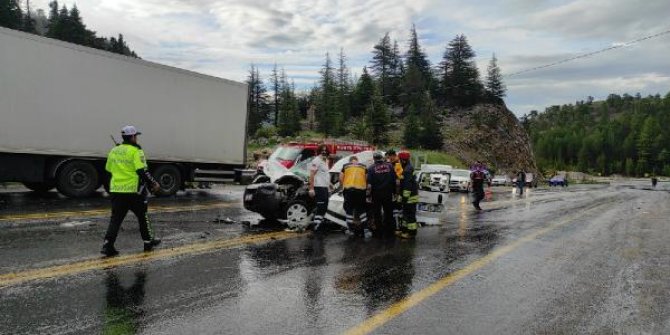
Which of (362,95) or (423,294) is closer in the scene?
(423,294)

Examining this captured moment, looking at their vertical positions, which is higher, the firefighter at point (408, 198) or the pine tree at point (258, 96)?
the pine tree at point (258, 96)

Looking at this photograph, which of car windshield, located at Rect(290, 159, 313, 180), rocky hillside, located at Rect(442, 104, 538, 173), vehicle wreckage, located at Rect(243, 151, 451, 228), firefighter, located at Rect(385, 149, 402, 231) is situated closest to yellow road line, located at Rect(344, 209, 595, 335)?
firefighter, located at Rect(385, 149, 402, 231)

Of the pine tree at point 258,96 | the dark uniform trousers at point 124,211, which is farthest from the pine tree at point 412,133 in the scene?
the dark uniform trousers at point 124,211

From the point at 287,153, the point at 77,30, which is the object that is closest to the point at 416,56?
the point at 77,30

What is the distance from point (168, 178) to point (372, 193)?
29.4 feet

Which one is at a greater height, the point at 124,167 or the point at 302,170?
the point at 124,167

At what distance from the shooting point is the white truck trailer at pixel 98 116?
12695 millimetres

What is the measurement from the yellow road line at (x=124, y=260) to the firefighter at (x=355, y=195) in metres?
1.36

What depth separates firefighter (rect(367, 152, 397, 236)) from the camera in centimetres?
971

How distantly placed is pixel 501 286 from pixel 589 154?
21381 cm

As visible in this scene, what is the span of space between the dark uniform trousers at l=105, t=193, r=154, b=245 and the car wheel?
317cm

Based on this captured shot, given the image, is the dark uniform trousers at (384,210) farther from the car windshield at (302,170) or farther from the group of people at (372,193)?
the car windshield at (302,170)

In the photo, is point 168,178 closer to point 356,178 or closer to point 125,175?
point 356,178

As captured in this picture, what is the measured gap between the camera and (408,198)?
9.73 metres
